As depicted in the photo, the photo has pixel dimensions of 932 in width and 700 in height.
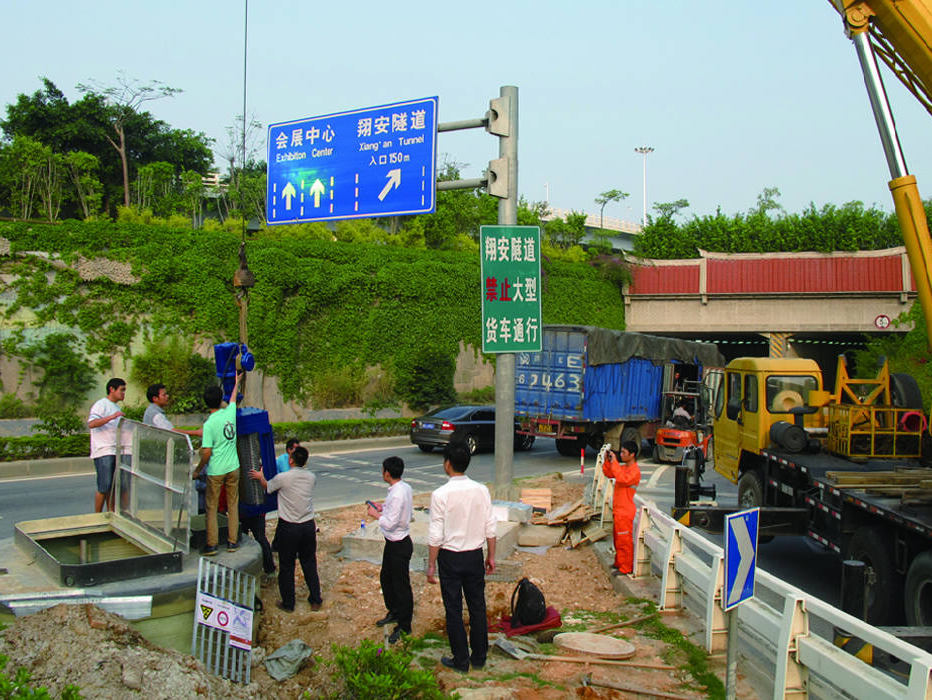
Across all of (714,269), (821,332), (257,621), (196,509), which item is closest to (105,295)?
(196,509)

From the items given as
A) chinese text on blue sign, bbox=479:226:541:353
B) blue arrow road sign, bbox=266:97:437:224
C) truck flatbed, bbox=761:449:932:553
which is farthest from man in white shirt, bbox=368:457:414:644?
blue arrow road sign, bbox=266:97:437:224

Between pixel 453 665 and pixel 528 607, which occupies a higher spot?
pixel 528 607

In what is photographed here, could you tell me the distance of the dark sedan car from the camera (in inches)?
810

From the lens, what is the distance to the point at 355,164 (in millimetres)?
13570

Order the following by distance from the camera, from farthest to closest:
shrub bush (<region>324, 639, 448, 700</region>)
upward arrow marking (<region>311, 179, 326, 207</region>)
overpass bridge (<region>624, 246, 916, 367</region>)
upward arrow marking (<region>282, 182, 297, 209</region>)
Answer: overpass bridge (<region>624, 246, 916, 367</region>) < upward arrow marking (<region>282, 182, 297, 209</region>) < upward arrow marking (<region>311, 179, 326, 207</region>) < shrub bush (<region>324, 639, 448, 700</region>)

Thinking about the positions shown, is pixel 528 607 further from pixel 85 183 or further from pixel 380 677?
pixel 85 183

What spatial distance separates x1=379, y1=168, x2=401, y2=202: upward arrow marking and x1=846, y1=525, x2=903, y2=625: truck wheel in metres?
8.73

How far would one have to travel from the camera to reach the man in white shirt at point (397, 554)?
6625 mm

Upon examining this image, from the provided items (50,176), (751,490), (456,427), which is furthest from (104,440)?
(50,176)

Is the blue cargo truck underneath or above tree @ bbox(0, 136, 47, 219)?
underneath

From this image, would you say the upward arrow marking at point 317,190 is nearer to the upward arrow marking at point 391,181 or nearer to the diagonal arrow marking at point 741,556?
the upward arrow marking at point 391,181

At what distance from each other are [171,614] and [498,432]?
7.08 m

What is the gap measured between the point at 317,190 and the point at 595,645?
9806mm

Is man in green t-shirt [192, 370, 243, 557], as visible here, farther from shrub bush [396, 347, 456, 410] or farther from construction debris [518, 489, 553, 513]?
shrub bush [396, 347, 456, 410]
